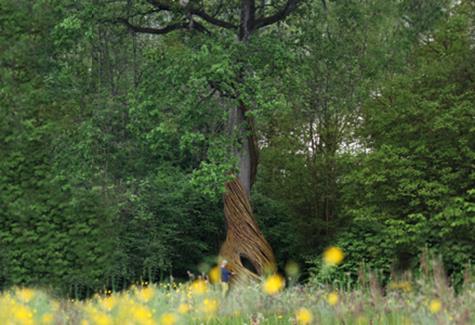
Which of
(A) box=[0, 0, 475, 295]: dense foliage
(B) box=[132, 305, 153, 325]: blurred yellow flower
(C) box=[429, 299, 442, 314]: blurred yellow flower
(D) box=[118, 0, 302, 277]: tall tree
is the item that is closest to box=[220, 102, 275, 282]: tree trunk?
(D) box=[118, 0, 302, 277]: tall tree

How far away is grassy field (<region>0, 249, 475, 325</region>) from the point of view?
5.16 meters

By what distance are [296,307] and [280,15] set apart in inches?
507

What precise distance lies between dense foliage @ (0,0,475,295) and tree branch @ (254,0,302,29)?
10.9 inches

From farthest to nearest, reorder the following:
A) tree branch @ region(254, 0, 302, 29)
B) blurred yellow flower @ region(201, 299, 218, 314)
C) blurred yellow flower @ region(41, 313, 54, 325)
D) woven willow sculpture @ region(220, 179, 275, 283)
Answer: tree branch @ region(254, 0, 302, 29) → woven willow sculpture @ region(220, 179, 275, 283) → blurred yellow flower @ region(201, 299, 218, 314) → blurred yellow flower @ region(41, 313, 54, 325)

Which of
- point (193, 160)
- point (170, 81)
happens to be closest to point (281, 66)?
point (170, 81)

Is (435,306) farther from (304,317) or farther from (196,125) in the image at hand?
(196,125)

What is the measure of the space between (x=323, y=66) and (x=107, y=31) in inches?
245

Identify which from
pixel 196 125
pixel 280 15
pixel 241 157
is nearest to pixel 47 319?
pixel 196 125

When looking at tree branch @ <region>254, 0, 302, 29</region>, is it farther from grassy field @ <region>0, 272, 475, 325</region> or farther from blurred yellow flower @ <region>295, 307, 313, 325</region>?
blurred yellow flower @ <region>295, 307, 313, 325</region>

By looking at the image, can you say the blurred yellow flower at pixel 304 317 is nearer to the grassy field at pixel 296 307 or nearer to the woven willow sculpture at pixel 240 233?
the grassy field at pixel 296 307

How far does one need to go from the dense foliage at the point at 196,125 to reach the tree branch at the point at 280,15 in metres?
0.28

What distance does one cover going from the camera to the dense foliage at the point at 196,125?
1681 centimetres

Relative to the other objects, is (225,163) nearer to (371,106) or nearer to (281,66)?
(281,66)

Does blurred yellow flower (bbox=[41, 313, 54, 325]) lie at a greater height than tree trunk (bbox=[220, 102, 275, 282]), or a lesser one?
lesser
